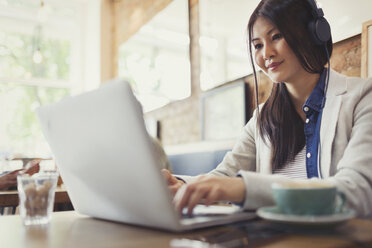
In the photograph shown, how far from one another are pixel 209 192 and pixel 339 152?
0.49 metres

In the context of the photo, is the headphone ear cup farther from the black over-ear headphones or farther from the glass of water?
the glass of water

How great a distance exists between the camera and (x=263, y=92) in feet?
6.47

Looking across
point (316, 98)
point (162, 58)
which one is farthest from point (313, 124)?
point (162, 58)

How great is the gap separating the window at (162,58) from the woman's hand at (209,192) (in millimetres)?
2186

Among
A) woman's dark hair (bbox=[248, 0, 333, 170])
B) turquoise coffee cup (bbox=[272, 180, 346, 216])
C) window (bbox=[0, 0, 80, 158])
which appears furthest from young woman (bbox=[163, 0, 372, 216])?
window (bbox=[0, 0, 80, 158])

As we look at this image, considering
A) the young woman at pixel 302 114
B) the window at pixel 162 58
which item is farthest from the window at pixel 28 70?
the young woman at pixel 302 114

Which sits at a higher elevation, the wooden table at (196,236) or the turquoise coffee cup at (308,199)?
the turquoise coffee cup at (308,199)

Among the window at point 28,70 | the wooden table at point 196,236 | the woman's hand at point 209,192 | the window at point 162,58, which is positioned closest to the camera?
the wooden table at point 196,236

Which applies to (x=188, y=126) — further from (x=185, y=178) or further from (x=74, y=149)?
(x=74, y=149)

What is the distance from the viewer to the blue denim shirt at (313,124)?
1033mm

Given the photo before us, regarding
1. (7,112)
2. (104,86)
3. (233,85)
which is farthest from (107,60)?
(104,86)

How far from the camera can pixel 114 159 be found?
597mm

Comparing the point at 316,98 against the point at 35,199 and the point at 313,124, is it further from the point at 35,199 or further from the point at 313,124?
the point at 35,199

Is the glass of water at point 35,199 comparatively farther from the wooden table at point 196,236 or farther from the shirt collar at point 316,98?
the shirt collar at point 316,98
